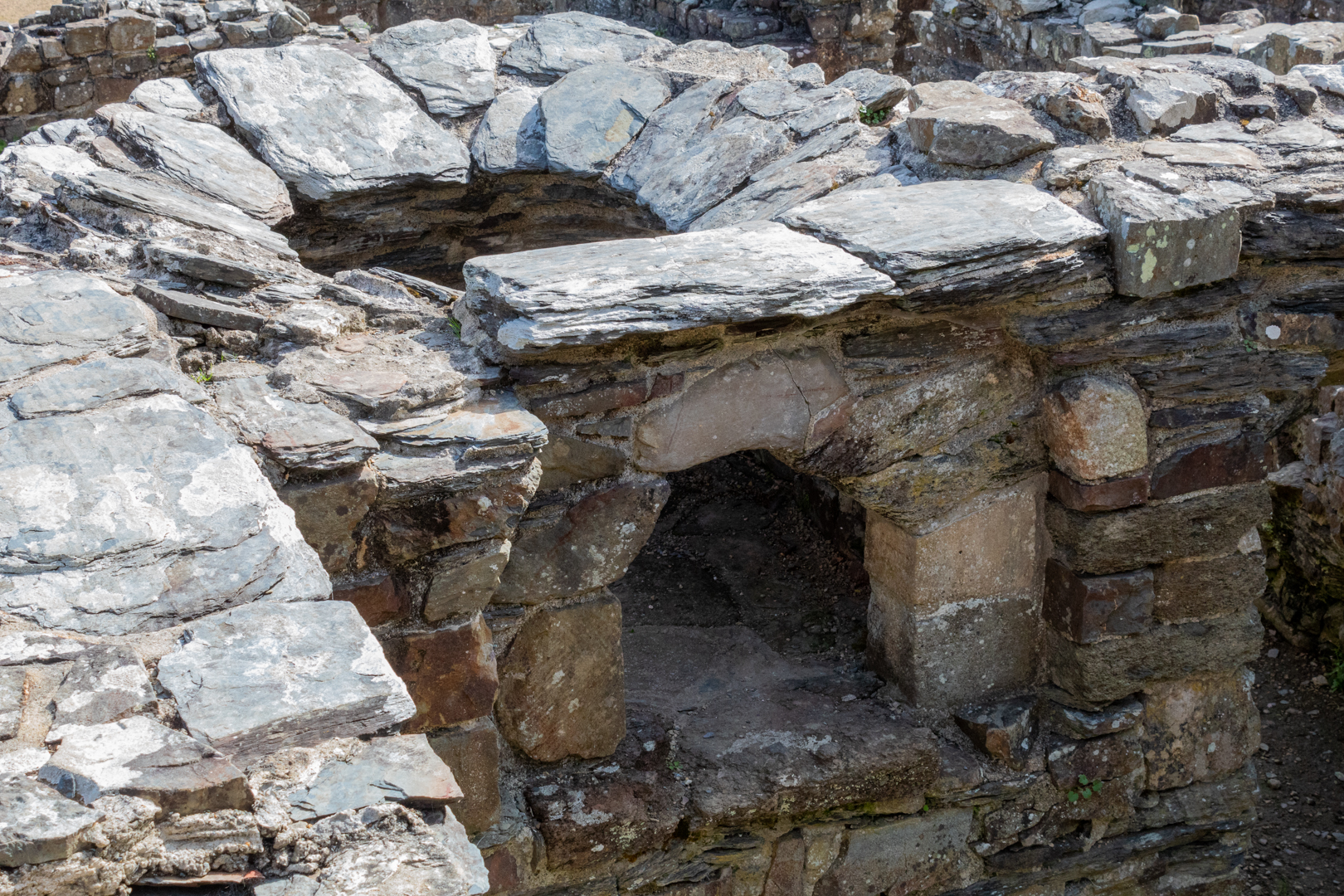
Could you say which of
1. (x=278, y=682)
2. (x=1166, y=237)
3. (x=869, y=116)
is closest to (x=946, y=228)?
(x=1166, y=237)

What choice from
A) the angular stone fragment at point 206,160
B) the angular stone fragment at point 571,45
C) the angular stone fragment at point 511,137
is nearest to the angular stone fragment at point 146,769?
the angular stone fragment at point 206,160

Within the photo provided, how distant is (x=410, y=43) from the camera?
12.4 feet

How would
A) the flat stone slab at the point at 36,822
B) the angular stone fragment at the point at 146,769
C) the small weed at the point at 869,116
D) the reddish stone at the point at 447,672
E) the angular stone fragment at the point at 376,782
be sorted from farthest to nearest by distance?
1. the small weed at the point at 869,116
2. the reddish stone at the point at 447,672
3. the angular stone fragment at the point at 376,782
4. the angular stone fragment at the point at 146,769
5. the flat stone slab at the point at 36,822

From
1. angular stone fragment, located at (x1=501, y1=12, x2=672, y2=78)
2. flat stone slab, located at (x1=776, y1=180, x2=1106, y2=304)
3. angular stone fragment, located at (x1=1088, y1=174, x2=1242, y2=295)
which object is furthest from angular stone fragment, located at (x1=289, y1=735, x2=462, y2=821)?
angular stone fragment, located at (x1=501, y1=12, x2=672, y2=78)

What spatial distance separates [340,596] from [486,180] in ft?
5.38

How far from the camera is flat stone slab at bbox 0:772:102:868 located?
1252mm

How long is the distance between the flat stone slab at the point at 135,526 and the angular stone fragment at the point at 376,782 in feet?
1.00

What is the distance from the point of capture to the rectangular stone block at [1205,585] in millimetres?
3113

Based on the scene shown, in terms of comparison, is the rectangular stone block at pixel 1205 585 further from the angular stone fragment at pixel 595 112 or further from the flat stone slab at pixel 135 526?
the flat stone slab at pixel 135 526

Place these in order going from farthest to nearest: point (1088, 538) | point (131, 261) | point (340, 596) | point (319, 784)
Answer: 1. point (1088, 538)
2. point (131, 261)
3. point (340, 596)
4. point (319, 784)

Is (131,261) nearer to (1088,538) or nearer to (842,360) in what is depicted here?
(842,360)

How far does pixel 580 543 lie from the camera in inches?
105

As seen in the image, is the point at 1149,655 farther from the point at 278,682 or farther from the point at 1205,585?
the point at 278,682

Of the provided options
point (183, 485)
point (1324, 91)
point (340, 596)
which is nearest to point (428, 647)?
point (340, 596)
